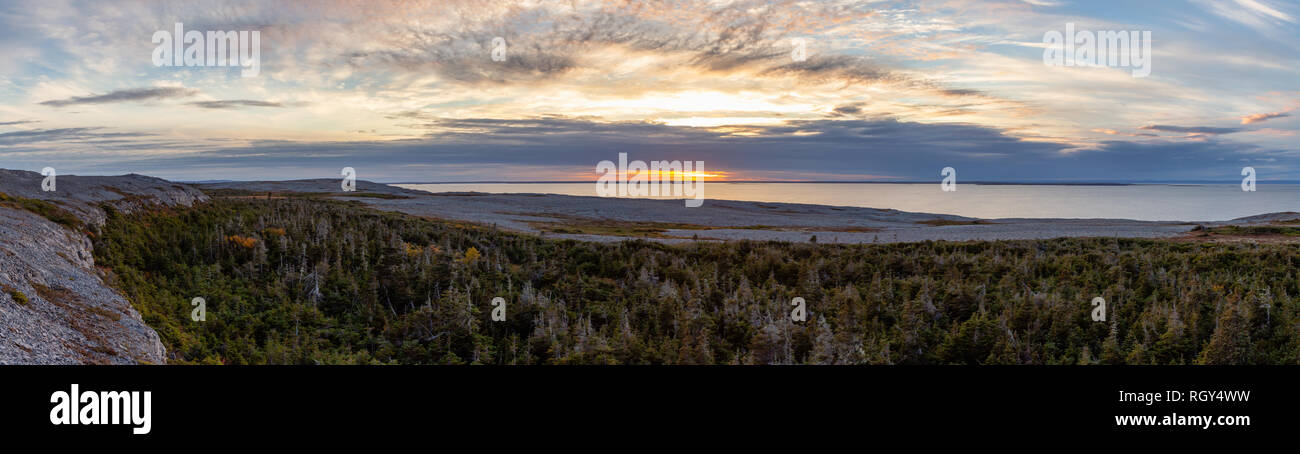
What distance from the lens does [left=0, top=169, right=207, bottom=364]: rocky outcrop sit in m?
8.76

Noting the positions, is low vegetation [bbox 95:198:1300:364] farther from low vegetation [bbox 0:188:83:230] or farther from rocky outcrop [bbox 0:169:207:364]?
Result: low vegetation [bbox 0:188:83:230]

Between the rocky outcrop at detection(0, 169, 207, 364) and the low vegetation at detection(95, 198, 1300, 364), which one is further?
the low vegetation at detection(95, 198, 1300, 364)

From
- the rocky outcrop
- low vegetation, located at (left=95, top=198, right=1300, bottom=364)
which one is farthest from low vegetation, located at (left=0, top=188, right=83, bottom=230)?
low vegetation, located at (left=95, top=198, right=1300, bottom=364)

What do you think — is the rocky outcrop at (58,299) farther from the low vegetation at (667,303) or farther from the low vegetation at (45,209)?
the low vegetation at (667,303)

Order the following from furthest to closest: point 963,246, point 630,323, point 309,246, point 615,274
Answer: point 963,246 < point 615,274 < point 309,246 < point 630,323

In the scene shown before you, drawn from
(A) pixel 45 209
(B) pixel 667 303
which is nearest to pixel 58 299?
(A) pixel 45 209

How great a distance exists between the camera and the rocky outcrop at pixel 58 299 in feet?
28.7

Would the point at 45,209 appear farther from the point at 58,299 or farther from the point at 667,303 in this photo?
the point at 667,303

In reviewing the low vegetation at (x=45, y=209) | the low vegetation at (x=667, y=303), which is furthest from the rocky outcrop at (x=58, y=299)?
the low vegetation at (x=667, y=303)
